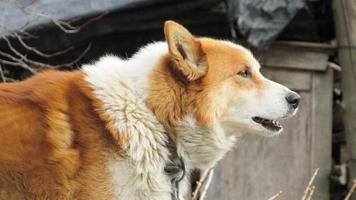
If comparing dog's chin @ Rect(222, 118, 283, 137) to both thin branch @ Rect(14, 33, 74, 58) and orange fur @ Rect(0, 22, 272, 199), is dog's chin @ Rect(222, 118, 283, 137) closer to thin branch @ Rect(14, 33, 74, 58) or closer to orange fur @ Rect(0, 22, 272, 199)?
orange fur @ Rect(0, 22, 272, 199)

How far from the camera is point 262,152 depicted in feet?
27.2

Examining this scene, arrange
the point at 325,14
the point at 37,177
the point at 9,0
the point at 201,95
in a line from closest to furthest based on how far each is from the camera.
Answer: the point at 37,177 < the point at 201,95 < the point at 9,0 < the point at 325,14

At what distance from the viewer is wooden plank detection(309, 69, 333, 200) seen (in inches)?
324

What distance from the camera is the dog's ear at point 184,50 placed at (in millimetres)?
5051

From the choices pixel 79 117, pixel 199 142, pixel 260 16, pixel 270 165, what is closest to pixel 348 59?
pixel 260 16

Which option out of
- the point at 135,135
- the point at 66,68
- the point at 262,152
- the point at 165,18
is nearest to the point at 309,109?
the point at 262,152

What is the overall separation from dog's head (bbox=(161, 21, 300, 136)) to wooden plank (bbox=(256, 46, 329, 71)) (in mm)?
2770

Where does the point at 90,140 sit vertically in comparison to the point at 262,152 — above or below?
above

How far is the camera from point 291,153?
8.26 meters

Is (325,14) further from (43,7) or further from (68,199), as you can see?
(68,199)

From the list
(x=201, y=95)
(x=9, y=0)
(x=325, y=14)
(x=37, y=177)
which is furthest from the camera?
(x=325, y=14)

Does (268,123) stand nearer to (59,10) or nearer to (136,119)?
(136,119)

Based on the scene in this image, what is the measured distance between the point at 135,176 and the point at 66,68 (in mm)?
3781

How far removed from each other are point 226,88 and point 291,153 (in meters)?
3.16
